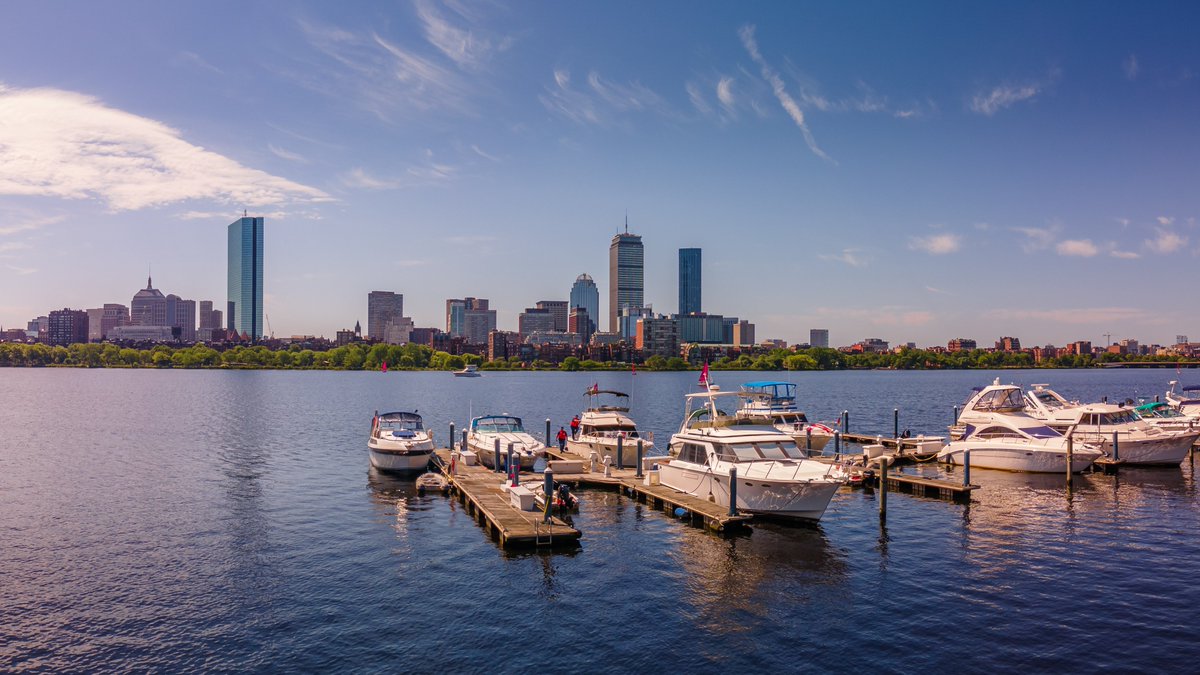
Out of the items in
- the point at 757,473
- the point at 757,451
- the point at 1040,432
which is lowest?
the point at 757,473

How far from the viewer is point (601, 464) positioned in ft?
162

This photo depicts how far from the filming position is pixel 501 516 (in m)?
34.2

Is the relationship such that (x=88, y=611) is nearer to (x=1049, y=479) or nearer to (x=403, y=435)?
(x=403, y=435)

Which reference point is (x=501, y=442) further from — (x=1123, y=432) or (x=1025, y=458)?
(x=1123, y=432)

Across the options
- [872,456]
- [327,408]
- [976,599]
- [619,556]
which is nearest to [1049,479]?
[872,456]

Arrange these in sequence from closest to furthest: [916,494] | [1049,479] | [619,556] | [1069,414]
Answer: [619,556]
[916,494]
[1049,479]
[1069,414]

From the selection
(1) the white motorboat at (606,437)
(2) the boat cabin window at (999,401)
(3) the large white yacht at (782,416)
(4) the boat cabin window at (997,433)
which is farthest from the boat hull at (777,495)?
(2) the boat cabin window at (999,401)

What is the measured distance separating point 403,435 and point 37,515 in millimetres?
19938

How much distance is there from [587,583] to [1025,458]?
36262mm

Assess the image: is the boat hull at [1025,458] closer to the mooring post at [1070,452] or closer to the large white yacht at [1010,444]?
the large white yacht at [1010,444]

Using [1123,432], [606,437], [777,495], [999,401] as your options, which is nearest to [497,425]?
[606,437]

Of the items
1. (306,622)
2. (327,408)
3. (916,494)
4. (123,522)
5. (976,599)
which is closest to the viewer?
(306,622)

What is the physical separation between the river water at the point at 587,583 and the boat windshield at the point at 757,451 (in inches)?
143

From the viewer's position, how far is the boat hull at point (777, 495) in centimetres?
3422
